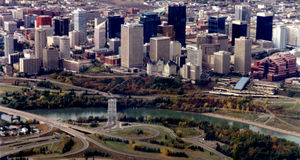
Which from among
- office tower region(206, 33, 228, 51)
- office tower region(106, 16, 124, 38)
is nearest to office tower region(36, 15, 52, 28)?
office tower region(106, 16, 124, 38)

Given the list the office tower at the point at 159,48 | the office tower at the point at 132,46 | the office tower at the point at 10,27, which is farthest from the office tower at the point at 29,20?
the office tower at the point at 159,48

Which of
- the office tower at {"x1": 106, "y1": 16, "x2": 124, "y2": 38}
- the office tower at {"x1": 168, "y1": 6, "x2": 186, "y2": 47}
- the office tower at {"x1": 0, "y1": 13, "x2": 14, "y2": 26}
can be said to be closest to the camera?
the office tower at {"x1": 168, "y1": 6, "x2": 186, "y2": 47}

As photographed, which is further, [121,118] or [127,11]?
A: [127,11]

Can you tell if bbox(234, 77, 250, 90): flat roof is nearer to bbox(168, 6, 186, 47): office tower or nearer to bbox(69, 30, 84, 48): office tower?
bbox(168, 6, 186, 47): office tower

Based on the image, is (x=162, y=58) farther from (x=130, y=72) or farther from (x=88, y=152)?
(x=88, y=152)

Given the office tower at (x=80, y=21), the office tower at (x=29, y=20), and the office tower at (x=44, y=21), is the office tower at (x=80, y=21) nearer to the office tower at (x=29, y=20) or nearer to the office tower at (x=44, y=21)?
the office tower at (x=44, y=21)

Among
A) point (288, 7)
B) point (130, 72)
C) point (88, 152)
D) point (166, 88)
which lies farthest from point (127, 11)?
point (88, 152)
